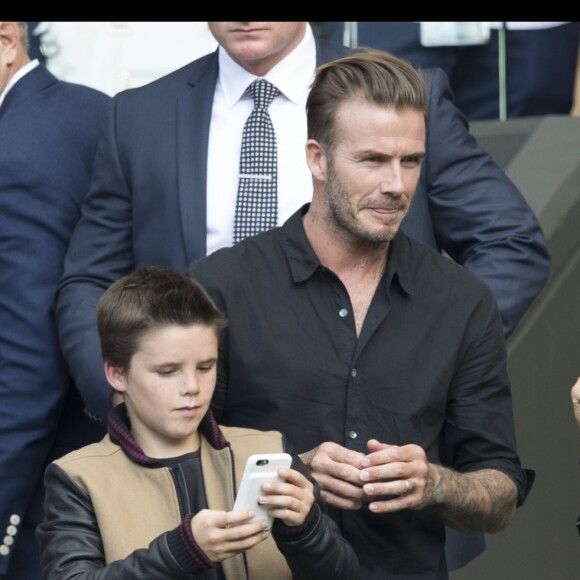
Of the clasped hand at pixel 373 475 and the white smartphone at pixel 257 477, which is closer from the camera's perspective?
the white smartphone at pixel 257 477

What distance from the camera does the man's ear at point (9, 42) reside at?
489 centimetres

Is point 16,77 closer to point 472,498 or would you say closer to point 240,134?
point 240,134

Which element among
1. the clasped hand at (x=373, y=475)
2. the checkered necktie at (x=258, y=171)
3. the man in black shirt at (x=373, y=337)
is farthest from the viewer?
the checkered necktie at (x=258, y=171)

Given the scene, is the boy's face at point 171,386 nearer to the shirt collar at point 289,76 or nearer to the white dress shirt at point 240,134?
the white dress shirt at point 240,134

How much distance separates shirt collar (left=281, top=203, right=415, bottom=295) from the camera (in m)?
3.86

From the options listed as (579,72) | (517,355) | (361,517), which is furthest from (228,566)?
(579,72)

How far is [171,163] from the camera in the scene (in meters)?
4.53

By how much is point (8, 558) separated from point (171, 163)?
1.25 meters

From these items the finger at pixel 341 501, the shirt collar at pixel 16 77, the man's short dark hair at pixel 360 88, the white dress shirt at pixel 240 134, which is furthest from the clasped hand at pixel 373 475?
the shirt collar at pixel 16 77

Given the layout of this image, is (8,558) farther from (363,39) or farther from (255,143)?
(363,39)

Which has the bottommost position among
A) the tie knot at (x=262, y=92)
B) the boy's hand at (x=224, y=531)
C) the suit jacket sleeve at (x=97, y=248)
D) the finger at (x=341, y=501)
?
the finger at (x=341, y=501)

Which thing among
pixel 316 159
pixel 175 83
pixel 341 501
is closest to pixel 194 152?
pixel 175 83

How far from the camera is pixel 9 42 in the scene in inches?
194

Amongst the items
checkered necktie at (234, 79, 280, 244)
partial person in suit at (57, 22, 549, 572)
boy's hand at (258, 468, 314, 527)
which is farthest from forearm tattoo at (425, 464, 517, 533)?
checkered necktie at (234, 79, 280, 244)
